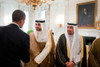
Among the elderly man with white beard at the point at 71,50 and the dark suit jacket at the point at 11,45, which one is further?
the elderly man with white beard at the point at 71,50

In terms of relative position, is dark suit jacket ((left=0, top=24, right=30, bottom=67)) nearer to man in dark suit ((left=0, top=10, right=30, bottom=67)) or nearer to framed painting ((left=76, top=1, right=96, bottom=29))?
man in dark suit ((left=0, top=10, right=30, bottom=67))

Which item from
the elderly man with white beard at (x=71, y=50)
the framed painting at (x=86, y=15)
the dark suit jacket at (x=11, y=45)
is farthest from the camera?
the framed painting at (x=86, y=15)

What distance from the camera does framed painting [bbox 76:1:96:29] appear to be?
20.1ft

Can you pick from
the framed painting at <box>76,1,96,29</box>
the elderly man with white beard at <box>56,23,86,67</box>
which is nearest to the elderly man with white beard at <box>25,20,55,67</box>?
the elderly man with white beard at <box>56,23,86,67</box>

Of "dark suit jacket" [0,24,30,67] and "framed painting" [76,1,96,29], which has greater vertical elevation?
Answer: "framed painting" [76,1,96,29]

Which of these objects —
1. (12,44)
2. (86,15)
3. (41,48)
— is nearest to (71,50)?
(41,48)

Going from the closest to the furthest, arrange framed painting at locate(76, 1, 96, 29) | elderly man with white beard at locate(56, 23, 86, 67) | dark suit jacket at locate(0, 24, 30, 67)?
dark suit jacket at locate(0, 24, 30, 67), elderly man with white beard at locate(56, 23, 86, 67), framed painting at locate(76, 1, 96, 29)

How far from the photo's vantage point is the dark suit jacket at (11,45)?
1.42m

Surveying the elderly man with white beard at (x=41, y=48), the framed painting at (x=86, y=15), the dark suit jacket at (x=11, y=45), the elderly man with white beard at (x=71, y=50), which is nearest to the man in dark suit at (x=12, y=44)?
the dark suit jacket at (x=11, y=45)

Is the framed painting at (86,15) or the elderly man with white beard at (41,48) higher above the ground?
the framed painting at (86,15)

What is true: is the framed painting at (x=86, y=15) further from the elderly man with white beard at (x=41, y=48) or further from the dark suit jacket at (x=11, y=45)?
the dark suit jacket at (x=11, y=45)

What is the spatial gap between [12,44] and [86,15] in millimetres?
5745

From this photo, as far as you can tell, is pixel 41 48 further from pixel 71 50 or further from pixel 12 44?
pixel 12 44

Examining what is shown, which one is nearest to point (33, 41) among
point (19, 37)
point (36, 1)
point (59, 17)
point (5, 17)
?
point (19, 37)
